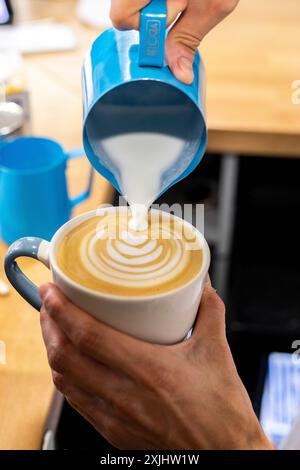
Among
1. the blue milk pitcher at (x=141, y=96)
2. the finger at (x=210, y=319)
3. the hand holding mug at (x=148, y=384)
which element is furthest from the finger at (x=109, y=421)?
the blue milk pitcher at (x=141, y=96)

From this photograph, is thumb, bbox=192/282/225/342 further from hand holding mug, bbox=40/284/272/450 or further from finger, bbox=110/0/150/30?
finger, bbox=110/0/150/30

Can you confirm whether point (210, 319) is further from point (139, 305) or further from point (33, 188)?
point (33, 188)

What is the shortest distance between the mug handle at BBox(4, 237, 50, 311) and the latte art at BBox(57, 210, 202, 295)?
2 centimetres

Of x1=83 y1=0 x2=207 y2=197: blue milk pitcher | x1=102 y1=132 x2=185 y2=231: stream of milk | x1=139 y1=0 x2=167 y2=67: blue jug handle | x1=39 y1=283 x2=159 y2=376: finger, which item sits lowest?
x1=39 y1=283 x2=159 y2=376: finger

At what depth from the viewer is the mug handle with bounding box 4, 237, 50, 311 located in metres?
0.61

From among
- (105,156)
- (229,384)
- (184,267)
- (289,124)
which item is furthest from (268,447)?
(289,124)

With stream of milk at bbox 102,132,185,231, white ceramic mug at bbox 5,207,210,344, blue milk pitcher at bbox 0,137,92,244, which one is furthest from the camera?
blue milk pitcher at bbox 0,137,92,244

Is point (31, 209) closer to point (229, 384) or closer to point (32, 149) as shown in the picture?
point (32, 149)

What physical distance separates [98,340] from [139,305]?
5 cm

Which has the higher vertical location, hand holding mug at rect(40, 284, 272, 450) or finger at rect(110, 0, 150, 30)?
finger at rect(110, 0, 150, 30)

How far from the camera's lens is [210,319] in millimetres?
624

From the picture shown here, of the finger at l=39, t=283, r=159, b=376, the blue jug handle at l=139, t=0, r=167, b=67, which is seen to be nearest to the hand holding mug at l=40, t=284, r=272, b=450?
the finger at l=39, t=283, r=159, b=376

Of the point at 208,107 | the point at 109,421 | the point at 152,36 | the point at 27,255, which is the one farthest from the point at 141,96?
the point at 208,107

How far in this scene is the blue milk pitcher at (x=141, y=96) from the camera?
56 cm
